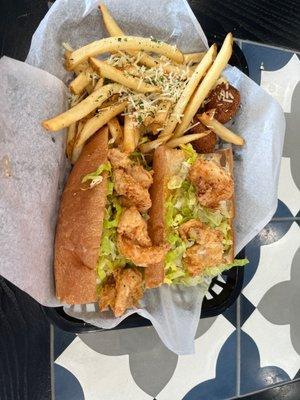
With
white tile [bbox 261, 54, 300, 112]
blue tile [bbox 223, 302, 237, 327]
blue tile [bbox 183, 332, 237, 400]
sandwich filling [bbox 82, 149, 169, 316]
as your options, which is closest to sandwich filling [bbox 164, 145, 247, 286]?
sandwich filling [bbox 82, 149, 169, 316]

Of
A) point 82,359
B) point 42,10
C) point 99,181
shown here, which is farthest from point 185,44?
point 82,359

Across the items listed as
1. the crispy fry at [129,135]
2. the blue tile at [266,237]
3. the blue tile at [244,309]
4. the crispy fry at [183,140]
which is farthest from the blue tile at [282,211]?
the crispy fry at [129,135]

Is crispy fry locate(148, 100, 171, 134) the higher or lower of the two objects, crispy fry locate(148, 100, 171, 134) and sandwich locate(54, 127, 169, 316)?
the higher

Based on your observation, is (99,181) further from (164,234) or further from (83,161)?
(164,234)

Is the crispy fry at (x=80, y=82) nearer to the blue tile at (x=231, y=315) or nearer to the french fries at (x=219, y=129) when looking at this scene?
the french fries at (x=219, y=129)

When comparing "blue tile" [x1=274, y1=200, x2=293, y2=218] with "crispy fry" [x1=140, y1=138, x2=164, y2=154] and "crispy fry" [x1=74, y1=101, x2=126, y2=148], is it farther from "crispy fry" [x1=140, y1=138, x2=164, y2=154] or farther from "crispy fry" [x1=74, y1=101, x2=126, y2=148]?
"crispy fry" [x1=74, y1=101, x2=126, y2=148]

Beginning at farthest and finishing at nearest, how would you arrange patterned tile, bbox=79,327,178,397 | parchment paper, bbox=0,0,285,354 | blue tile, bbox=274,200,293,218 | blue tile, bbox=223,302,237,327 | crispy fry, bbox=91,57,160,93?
blue tile, bbox=274,200,293,218
blue tile, bbox=223,302,237,327
patterned tile, bbox=79,327,178,397
crispy fry, bbox=91,57,160,93
parchment paper, bbox=0,0,285,354
